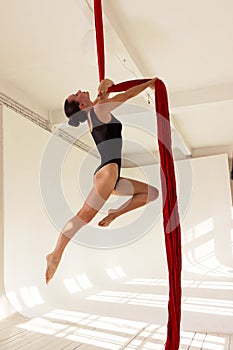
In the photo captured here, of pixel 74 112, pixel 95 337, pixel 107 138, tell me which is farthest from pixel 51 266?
pixel 95 337

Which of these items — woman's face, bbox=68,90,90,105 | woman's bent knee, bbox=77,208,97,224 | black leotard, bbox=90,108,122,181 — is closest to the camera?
woman's bent knee, bbox=77,208,97,224

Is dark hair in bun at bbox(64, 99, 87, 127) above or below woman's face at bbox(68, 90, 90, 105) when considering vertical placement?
below

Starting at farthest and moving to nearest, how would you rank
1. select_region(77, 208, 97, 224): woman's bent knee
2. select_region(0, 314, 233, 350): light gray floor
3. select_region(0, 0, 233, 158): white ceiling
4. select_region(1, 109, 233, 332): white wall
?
select_region(1, 109, 233, 332): white wall, select_region(0, 0, 233, 158): white ceiling, select_region(0, 314, 233, 350): light gray floor, select_region(77, 208, 97, 224): woman's bent knee

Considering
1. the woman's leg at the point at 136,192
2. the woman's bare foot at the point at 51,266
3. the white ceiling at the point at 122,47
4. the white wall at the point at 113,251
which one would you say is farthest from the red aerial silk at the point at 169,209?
the white wall at the point at 113,251

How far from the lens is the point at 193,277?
26.0 ft

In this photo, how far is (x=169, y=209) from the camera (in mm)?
1940

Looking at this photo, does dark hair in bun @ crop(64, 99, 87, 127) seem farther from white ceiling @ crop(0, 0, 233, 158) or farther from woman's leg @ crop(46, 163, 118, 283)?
white ceiling @ crop(0, 0, 233, 158)

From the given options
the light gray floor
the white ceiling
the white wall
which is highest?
the white ceiling

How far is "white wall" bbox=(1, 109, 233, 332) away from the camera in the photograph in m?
4.96

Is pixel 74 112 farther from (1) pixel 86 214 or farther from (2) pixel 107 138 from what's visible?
(1) pixel 86 214

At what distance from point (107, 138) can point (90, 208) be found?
35 centimetres

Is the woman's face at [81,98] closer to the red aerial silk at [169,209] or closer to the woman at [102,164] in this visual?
the woman at [102,164]

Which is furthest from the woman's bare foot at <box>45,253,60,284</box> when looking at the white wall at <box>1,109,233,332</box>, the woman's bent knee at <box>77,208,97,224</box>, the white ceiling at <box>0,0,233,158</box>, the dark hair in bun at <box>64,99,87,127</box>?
Answer: the white ceiling at <box>0,0,233,158</box>

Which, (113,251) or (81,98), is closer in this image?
(81,98)
